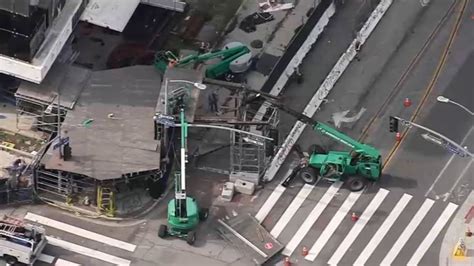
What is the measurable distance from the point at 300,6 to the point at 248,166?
18.7 metres

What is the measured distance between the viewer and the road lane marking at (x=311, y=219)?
99375 mm

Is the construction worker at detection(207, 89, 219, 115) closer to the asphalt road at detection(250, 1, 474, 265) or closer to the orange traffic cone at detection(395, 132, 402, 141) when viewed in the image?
the asphalt road at detection(250, 1, 474, 265)

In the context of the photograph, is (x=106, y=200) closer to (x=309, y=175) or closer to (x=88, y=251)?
(x=88, y=251)

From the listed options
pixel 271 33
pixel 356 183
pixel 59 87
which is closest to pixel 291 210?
pixel 356 183

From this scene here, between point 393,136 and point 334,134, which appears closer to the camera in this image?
point 334,134

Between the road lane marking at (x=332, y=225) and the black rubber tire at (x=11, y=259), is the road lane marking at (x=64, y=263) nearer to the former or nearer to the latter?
the black rubber tire at (x=11, y=259)

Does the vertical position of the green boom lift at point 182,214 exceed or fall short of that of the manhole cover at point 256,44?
it falls short

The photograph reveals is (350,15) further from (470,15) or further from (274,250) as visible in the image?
(274,250)

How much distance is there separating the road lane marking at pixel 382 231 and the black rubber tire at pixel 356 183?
106 inches

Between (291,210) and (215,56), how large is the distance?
44.2 feet

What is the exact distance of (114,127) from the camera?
337 feet

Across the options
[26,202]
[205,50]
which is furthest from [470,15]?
[26,202]

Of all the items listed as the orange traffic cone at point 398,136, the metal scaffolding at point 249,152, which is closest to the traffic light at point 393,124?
the orange traffic cone at point 398,136

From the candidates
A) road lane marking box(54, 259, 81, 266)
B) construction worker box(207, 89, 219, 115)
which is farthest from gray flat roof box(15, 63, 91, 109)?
road lane marking box(54, 259, 81, 266)
